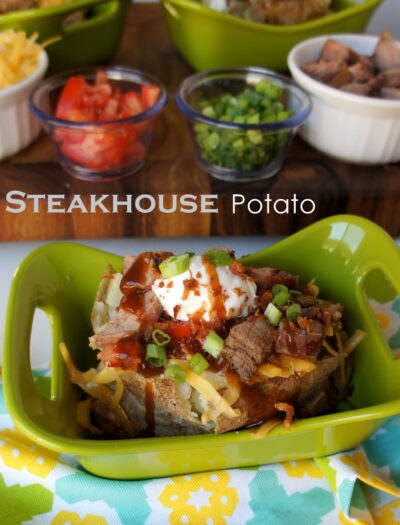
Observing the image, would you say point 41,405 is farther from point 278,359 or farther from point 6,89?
point 6,89

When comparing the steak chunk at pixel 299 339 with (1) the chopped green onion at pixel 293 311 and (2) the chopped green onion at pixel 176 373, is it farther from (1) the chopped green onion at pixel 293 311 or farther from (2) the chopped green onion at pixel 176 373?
(2) the chopped green onion at pixel 176 373

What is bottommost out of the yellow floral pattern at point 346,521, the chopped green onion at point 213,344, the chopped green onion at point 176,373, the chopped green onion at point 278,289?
the yellow floral pattern at point 346,521

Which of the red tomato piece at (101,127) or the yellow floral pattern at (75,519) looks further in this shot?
the red tomato piece at (101,127)

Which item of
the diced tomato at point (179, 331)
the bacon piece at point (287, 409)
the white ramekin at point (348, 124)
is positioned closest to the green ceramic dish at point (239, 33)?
the white ramekin at point (348, 124)

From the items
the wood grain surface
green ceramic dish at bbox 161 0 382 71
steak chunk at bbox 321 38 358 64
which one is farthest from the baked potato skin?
green ceramic dish at bbox 161 0 382 71

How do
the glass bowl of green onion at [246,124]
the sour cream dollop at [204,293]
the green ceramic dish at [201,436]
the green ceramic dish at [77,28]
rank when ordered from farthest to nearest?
the green ceramic dish at [77,28] < the glass bowl of green onion at [246,124] < the sour cream dollop at [204,293] < the green ceramic dish at [201,436]

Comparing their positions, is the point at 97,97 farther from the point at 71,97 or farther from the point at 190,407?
the point at 190,407

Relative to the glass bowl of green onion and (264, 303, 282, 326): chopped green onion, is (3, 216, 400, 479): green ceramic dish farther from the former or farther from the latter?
the glass bowl of green onion

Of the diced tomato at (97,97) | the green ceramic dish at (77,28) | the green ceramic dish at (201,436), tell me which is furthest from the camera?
the green ceramic dish at (77,28)
